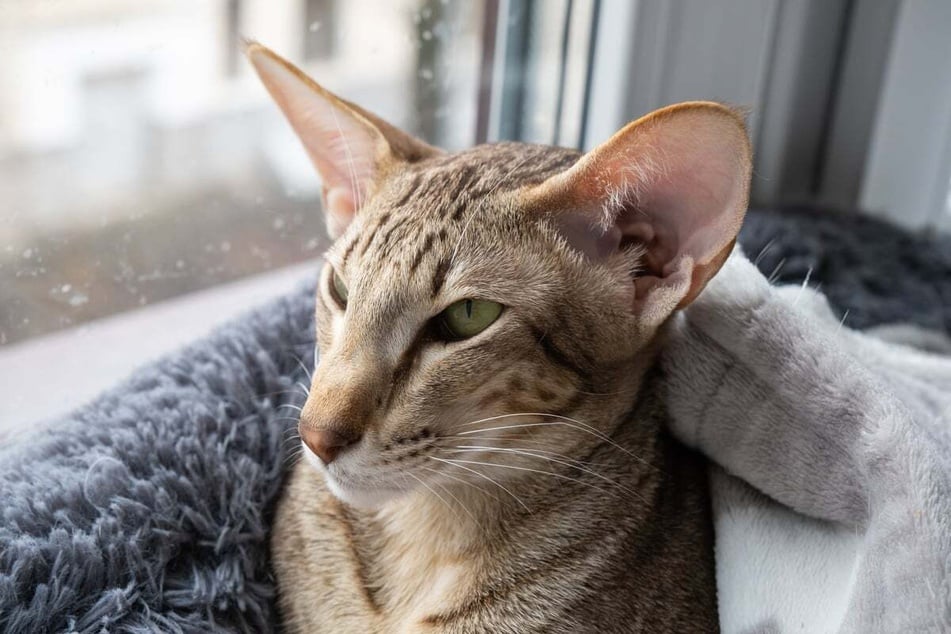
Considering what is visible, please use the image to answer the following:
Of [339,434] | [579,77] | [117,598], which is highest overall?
[579,77]

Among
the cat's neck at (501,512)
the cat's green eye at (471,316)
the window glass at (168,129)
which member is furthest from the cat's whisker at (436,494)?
the window glass at (168,129)

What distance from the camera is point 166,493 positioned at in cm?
102

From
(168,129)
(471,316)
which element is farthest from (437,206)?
(168,129)

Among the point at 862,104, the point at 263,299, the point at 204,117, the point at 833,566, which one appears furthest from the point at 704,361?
the point at 862,104

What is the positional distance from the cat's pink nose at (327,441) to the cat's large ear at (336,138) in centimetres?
31

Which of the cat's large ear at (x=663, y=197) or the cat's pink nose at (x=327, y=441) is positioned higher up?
the cat's large ear at (x=663, y=197)

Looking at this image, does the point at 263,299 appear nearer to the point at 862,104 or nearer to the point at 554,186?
the point at 554,186

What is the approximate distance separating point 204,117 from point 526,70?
0.56m

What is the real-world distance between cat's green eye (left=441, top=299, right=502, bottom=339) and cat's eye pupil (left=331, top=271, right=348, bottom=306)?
0.13m

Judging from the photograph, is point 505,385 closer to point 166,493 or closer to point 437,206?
point 437,206

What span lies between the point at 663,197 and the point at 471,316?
200mm

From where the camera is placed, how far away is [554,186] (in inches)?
35.1

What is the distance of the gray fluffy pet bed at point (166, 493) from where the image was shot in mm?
922

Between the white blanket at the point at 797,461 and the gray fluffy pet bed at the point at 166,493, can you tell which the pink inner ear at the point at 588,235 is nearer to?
the white blanket at the point at 797,461
